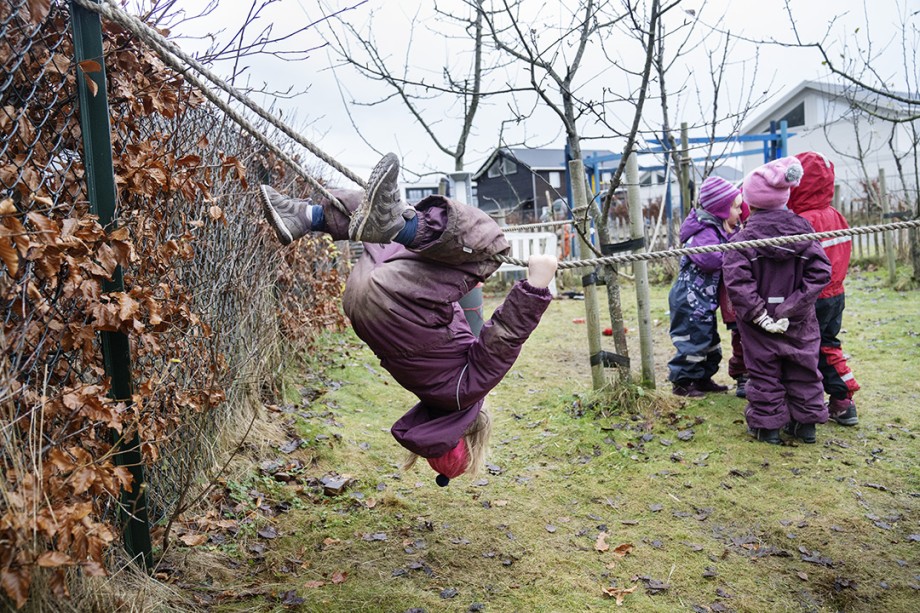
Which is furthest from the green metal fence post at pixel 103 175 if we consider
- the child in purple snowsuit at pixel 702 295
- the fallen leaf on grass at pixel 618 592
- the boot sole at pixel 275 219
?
the child in purple snowsuit at pixel 702 295

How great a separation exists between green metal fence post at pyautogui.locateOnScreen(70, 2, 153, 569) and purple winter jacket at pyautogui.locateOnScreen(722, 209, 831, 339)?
391 centimetres

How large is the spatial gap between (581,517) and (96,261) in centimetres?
294

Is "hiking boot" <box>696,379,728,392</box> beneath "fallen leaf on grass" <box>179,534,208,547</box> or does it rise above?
above

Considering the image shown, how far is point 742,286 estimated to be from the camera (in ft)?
15.6

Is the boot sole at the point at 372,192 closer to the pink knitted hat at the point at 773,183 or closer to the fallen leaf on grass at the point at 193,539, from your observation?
the fallen leaf on grass at the point at 193,539

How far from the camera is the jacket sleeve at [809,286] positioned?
15.0 ft

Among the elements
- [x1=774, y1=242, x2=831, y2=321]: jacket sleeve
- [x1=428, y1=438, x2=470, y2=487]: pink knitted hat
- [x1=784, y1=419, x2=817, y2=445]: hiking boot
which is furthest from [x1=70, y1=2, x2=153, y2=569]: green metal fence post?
[x1=784, y1=419, x2=817, y2=445]: hiking boot

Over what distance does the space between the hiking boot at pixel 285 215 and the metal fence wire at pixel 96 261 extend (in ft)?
1.53

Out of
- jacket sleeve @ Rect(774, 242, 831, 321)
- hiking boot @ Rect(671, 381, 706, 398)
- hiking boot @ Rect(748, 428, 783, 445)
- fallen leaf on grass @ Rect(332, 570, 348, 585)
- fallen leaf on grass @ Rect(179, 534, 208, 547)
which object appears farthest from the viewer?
hiking boot @ Rect(671, 381, 706, 398)

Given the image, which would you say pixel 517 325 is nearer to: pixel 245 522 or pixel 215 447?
pixel 245 522

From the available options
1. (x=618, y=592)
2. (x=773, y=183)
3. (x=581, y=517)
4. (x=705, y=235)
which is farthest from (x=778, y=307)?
(x=618, y=592)

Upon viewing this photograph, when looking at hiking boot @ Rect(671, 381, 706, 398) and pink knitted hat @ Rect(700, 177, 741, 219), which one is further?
hiking boot @ Rect(671, 381, 706, 398)

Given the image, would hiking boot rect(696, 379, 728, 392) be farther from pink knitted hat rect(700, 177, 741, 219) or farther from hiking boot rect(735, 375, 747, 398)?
pink knitted hat rect(700, 177, 741, 219)

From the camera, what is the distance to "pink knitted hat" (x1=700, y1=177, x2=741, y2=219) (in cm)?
568
